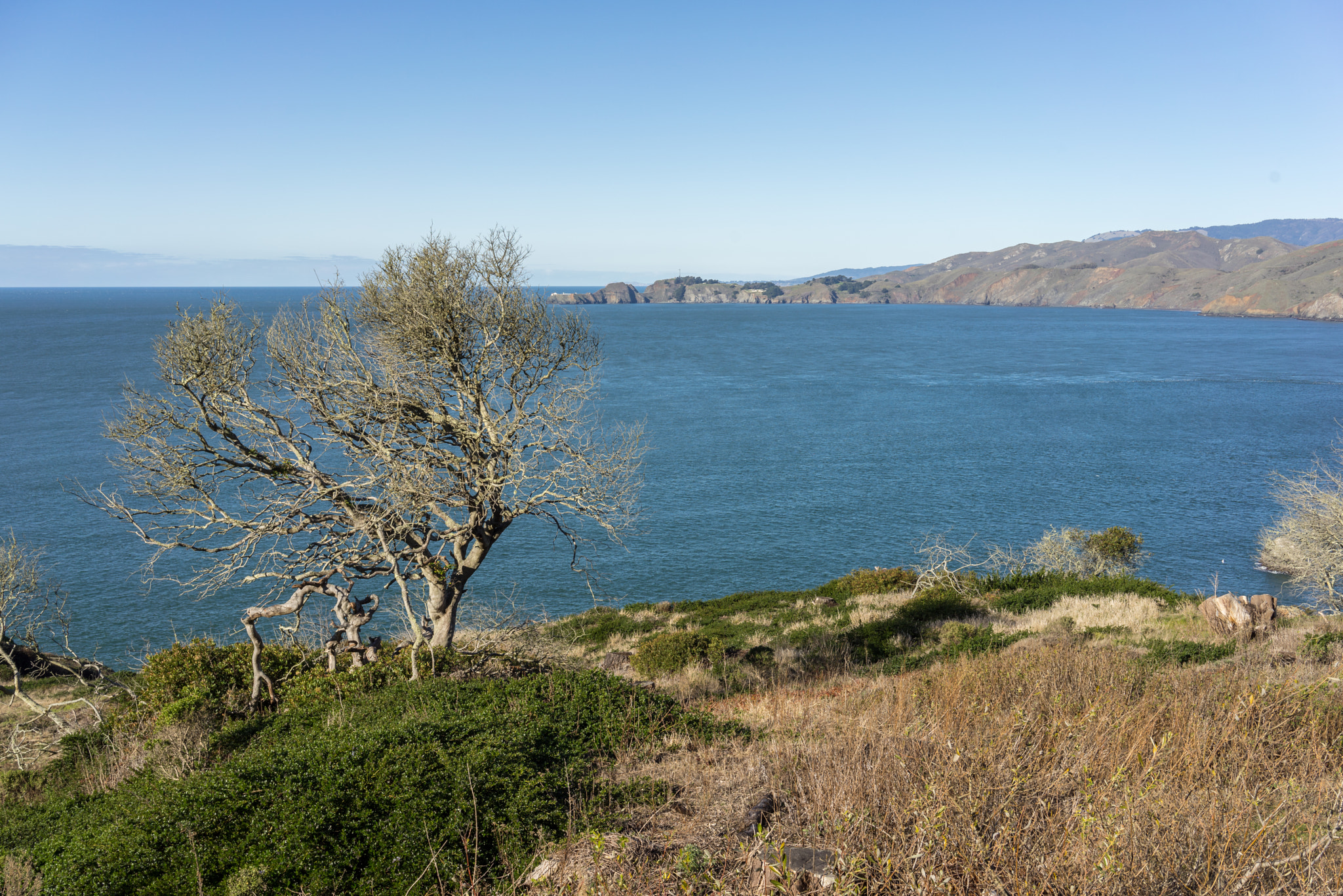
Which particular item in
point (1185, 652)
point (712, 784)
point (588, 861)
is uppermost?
point (588, 861)

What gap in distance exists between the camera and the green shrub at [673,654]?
18.1 metres

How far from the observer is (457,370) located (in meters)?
14.3

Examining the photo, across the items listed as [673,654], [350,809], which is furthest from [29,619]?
[350,809]

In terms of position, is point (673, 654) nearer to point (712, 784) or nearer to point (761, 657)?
point (761, 657)

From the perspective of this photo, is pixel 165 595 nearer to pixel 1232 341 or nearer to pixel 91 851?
pixel 91 851

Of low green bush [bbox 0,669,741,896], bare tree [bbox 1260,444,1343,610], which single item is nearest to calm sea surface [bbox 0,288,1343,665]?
bare tree [bbox 1260,444,1343,610]

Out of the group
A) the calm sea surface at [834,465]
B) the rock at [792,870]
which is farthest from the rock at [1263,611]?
the calm sea surface at [834,465]

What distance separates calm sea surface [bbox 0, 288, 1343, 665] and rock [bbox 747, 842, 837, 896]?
53.6ft

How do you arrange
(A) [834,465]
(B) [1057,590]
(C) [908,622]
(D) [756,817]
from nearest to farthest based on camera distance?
(D) [756,817]
(C) [908,622]
(B) [1057,590]
(A) [834,465]

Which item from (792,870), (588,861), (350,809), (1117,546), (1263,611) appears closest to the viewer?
(792,870)

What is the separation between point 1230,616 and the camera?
48.2 feet

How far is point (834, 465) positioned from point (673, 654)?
39.7 metres

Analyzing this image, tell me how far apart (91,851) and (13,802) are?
5031 millimetres

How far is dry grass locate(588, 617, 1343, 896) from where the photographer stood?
4.22m
